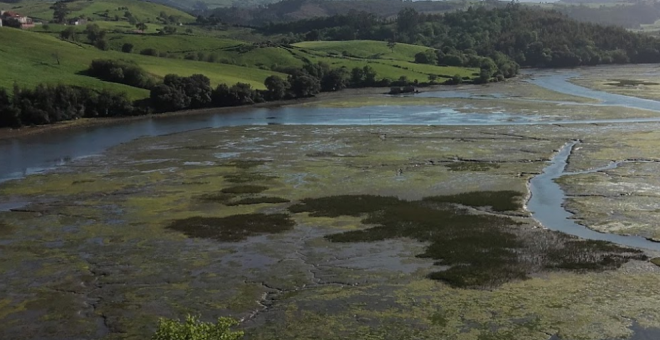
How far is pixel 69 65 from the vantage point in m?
139

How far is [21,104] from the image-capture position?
108438mm

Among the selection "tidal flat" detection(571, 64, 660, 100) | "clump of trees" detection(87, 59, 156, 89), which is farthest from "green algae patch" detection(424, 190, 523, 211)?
"clump of trees" detection(87, 59, 156, 89)

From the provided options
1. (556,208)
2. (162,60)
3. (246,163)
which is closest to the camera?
(556,208)

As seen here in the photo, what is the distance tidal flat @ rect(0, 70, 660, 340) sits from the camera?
111 feet

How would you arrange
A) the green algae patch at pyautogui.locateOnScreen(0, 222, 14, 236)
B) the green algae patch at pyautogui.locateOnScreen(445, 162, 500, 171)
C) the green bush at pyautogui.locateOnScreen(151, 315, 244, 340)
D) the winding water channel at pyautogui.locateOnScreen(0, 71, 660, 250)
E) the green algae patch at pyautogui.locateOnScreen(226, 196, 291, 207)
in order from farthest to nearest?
the green algae patch at pyautogui.locateOnScreen(445, 162, 500, 171), the green algae patch at pyautogui.locateOnScreen(226, 196, 291, 207), the winding water channel at pyautogui.locateOnScreen(0, 71, 660, 250), the green algae patch at pyautogui.locateOnScreen(0, 222, 14, 236), the green bush at pyautogui.locateOnScreen(151, 315, 244, 340)

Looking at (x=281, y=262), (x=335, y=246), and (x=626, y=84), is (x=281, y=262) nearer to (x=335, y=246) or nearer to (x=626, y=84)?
(x=335, y=246)

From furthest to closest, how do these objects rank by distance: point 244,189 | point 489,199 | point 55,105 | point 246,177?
point 55,105, point 246,177, point 244,189, point 489,199

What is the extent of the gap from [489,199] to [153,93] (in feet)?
294

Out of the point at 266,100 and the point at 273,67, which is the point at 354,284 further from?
the point at 273,67

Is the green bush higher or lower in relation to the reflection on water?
higher

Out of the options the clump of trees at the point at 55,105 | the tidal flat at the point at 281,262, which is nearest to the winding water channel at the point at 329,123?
the tidal flat at the point at 281,262

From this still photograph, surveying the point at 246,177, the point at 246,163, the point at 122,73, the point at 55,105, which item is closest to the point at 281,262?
the point at 246,177

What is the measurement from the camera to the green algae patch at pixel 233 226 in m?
48.4

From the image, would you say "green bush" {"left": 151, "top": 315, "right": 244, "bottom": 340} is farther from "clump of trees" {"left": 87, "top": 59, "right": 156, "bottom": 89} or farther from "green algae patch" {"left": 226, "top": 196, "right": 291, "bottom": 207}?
"clump of trees" {"left": 87, "top": 59, "right": 156, "bottom": 89}
